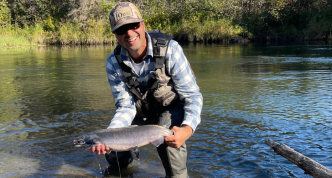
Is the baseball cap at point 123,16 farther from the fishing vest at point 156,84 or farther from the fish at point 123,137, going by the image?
the fish at point 123,137

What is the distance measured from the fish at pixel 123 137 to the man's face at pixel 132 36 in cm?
84

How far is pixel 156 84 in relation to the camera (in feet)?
11.8

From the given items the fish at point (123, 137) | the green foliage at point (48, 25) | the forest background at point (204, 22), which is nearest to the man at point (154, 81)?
the fish at point (123, 137)

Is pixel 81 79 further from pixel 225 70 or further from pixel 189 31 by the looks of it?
pixel 189 31

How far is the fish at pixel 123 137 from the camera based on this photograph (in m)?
3.02

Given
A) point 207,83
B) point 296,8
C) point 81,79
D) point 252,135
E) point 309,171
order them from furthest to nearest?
point 296,8 → point 81,79 → point 207,83 → point 252,135 → point 309,171

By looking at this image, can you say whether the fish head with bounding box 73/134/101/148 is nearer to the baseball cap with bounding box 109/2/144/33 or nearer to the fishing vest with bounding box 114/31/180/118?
the fishing vest with bounding box 114/31/180/118

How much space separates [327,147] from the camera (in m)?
4.85

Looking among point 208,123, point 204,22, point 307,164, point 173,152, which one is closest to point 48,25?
point 204,22

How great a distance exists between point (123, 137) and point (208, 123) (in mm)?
3447

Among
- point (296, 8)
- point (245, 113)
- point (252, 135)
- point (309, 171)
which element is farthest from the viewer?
point (296, 8)

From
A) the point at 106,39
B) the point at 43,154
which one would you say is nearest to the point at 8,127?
the point at 43,154

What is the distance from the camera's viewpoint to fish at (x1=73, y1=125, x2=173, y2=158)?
3023 millimetres

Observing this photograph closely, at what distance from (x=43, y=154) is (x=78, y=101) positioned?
3.51 metres
